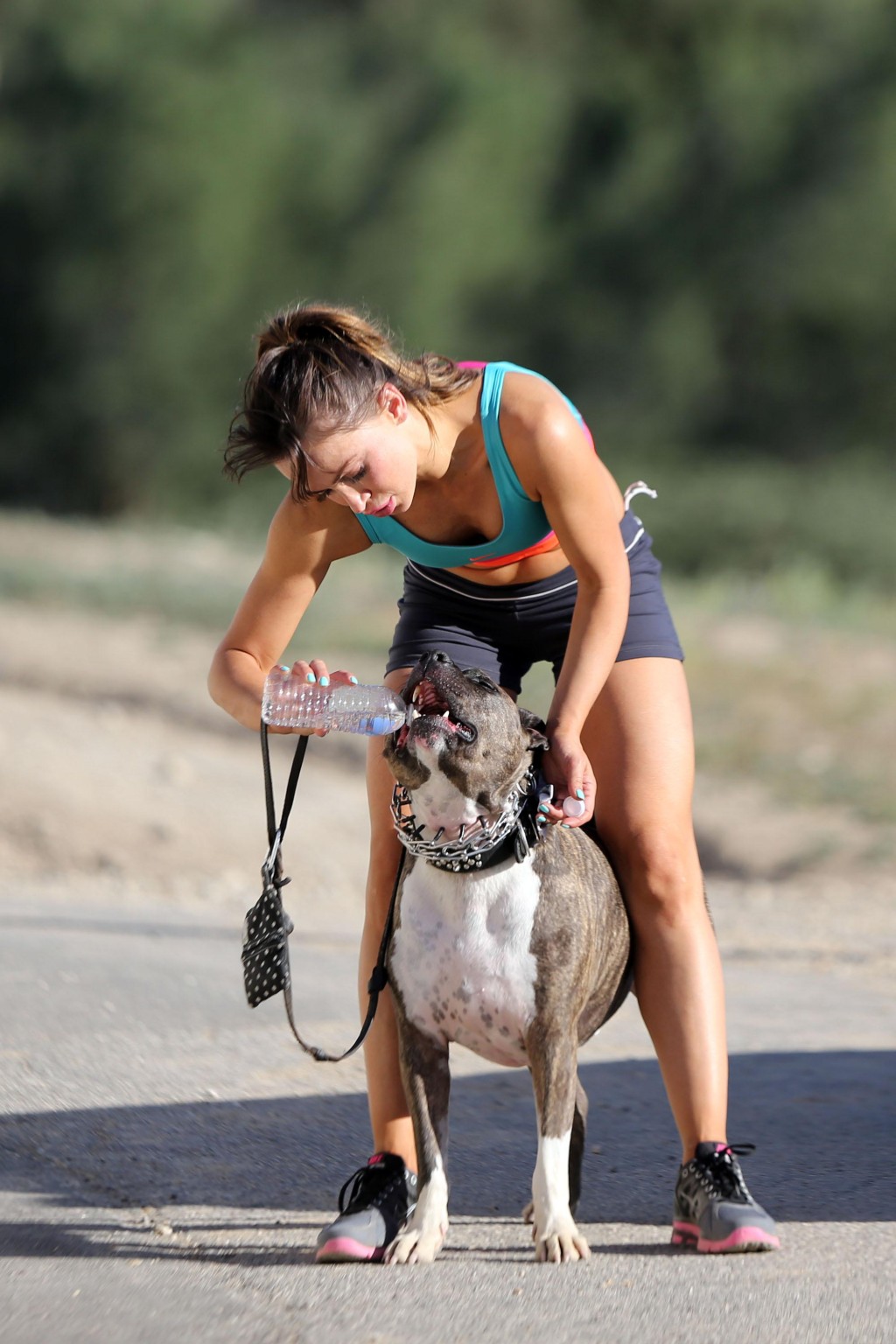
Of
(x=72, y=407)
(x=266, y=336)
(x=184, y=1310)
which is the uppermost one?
(x=72, y=407)

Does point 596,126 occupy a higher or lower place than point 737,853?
higher

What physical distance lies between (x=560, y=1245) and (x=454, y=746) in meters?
0.97

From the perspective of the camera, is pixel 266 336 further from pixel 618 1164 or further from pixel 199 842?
pixel 199 842

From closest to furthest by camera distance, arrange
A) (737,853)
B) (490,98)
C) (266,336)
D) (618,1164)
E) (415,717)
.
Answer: (415,717)
(266,336)
(618,1164)
(737,853)
(490,98)

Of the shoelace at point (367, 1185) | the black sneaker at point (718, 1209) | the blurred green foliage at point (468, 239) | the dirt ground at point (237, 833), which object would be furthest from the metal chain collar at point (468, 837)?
the blurred green foliage at point (468, 239)

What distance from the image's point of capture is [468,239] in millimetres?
29781

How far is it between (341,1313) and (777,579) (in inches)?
795

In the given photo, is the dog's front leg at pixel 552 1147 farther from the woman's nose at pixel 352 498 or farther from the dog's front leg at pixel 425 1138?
the woman's nose at pixel 352 498

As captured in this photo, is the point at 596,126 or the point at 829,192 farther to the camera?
the point at 596,126

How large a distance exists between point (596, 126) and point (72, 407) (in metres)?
12.2

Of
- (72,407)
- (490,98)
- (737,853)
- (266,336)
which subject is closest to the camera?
(266,336)

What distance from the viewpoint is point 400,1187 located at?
3.10 meters

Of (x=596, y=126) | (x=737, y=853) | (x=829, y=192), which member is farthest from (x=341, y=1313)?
(x=596, y=126)

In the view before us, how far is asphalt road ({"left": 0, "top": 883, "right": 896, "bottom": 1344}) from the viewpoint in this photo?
2713 millimetres
